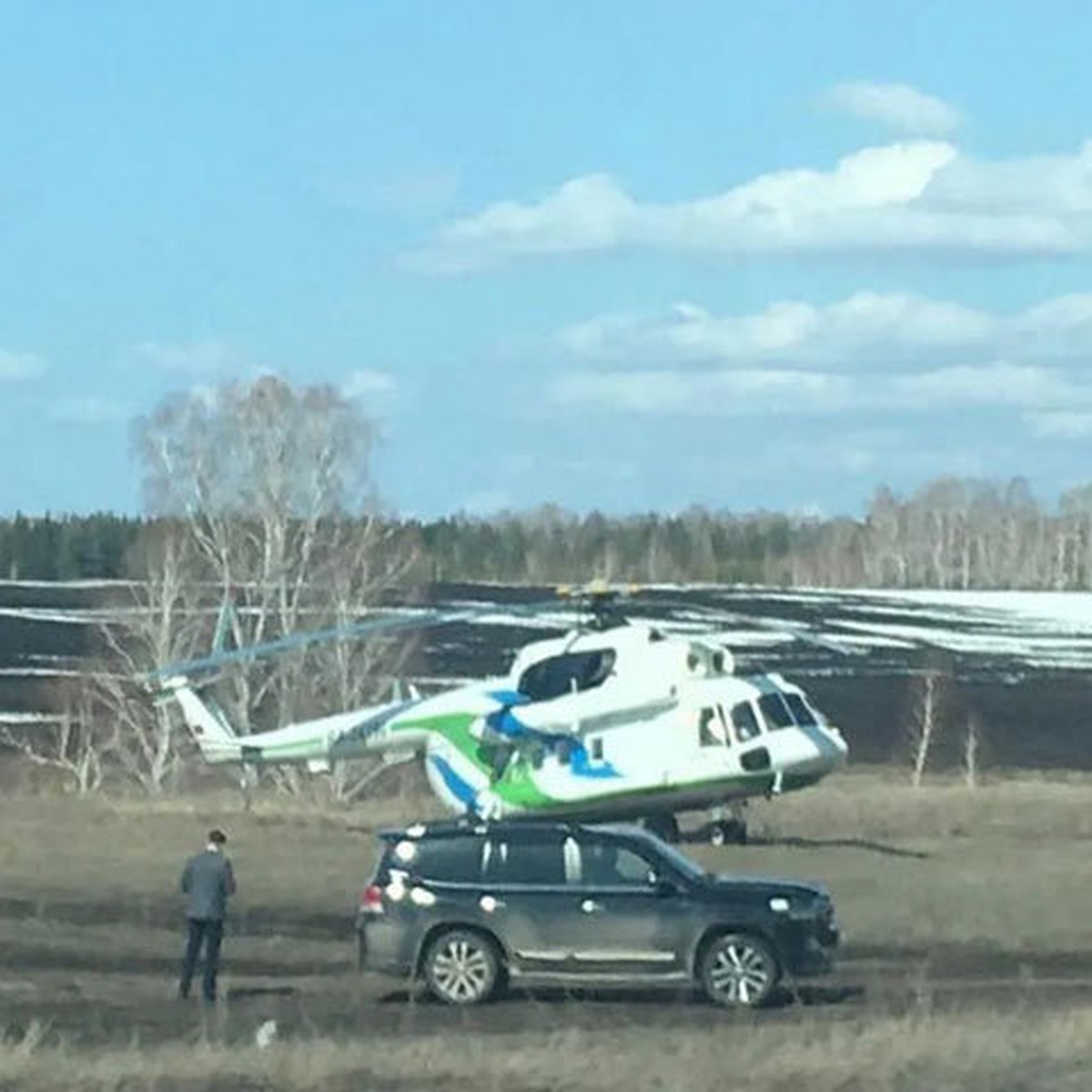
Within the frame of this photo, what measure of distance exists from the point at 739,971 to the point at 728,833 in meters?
15.6

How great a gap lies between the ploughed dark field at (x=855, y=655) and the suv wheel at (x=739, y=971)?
42.4 feet

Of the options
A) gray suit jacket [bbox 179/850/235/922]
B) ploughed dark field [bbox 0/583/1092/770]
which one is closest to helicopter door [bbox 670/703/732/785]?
ploughed dark field [bbox 0/583/1092/770]

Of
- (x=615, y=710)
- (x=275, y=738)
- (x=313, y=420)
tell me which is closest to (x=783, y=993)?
(x=615, y=710)

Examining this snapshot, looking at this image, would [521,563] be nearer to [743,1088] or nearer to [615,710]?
[615,710]

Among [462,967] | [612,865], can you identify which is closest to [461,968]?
[462,967]

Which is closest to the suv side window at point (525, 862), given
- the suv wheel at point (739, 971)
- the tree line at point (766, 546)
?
the suv wheel at point (739, 971)

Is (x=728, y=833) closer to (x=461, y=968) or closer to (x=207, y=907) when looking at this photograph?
(x=207, y=907)

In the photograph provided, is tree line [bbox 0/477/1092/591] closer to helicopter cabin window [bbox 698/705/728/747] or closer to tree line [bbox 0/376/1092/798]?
tree line [bbox 0/376/1092/798]

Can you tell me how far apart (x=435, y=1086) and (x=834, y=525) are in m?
177

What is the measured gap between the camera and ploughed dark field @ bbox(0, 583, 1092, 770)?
70.6 m

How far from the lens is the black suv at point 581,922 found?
21.4m

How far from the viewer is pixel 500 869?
2177cm

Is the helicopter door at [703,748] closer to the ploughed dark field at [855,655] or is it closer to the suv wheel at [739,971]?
the ploughed dark field at [855,655]

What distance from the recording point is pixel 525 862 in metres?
21.8
